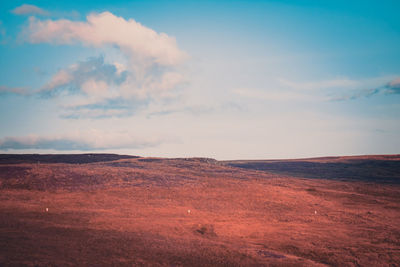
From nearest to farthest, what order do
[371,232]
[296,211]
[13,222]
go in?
[13,222] < [371,232] < [296,211]

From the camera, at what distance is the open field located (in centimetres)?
1224

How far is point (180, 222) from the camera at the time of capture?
720 inches

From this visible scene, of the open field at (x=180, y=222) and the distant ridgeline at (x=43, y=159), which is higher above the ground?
the distant ridgeline at (x=43, y=159)

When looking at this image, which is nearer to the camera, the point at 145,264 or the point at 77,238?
the point at 145,264

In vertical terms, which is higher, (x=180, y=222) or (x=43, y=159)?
(x=43, y=159)

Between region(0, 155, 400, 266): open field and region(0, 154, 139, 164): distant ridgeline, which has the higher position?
region(0, 154, 139, 164): distant ridgeline

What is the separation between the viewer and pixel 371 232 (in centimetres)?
1758

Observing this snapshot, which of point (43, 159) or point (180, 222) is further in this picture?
point (43, 159)

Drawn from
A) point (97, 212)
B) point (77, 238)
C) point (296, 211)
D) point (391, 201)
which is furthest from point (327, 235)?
point (391, 201)

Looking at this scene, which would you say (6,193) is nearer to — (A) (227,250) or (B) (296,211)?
(A) (227,250)

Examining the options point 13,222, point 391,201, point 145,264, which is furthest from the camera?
point 391,201

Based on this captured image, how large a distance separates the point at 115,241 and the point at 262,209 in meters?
13.7

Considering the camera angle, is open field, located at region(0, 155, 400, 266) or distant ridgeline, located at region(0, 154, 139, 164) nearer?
open field, located at region(0, 155, 400, 266)

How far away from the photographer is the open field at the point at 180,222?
12.2 meters
